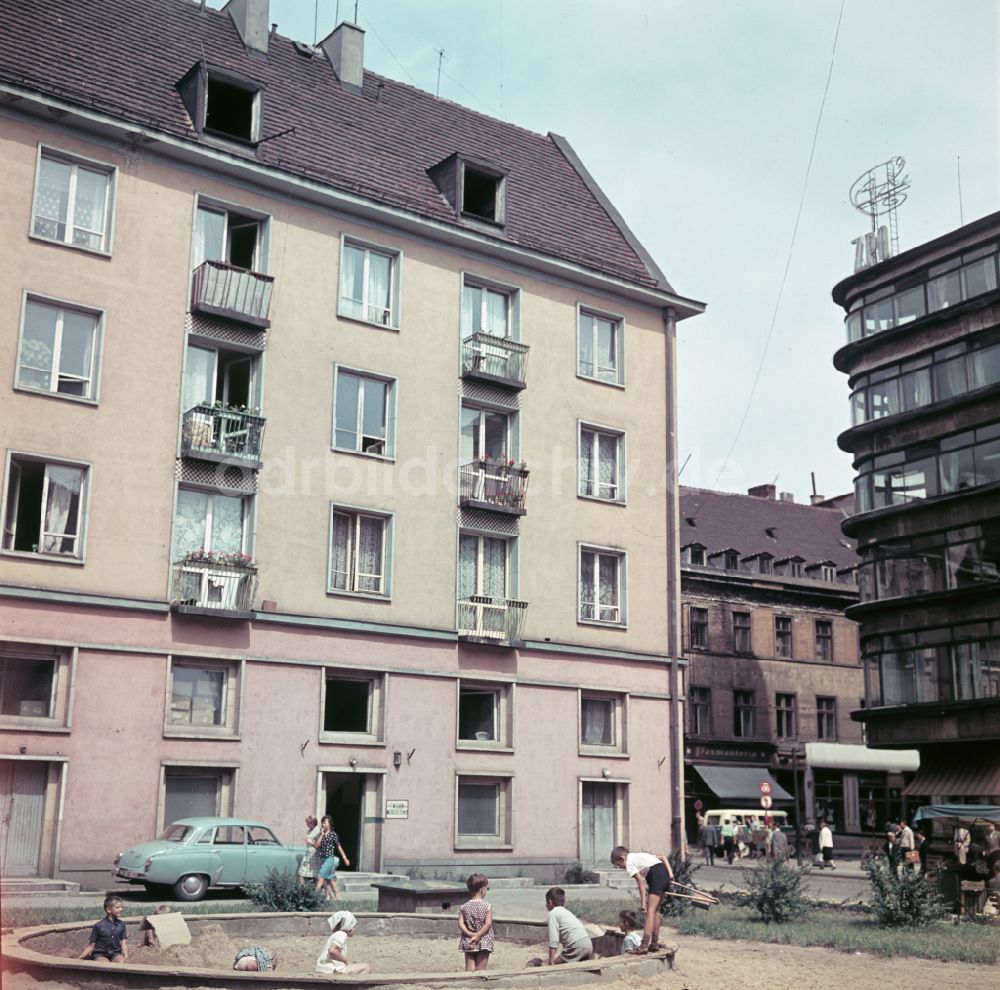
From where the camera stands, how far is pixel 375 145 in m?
34.6

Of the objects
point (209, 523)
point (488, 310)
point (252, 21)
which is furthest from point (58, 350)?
point (252, 21)

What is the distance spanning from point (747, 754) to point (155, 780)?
37.8 m

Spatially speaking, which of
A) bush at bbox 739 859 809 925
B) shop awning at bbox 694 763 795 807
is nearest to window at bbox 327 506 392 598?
bush at bbox 739 859 809 925

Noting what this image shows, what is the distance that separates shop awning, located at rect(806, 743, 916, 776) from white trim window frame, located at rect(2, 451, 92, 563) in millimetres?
41102

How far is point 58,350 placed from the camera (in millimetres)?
26984

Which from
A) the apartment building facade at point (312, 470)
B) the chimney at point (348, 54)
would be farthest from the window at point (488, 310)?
the chimney at point (348, 54)

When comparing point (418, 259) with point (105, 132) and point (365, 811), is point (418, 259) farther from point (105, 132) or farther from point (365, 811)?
point (365, 811)

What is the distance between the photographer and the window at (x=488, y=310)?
34.1 metres

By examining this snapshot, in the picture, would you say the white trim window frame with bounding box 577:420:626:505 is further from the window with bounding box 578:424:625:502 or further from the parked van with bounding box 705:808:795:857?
the parked van with bounding box 705:808:795:857

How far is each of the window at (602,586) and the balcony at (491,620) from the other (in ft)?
7.80

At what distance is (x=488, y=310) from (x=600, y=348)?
3.88m

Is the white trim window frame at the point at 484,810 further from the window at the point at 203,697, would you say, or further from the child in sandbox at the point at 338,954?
the child in sandbox at the point at 338,954

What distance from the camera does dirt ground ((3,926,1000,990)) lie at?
54.3ft

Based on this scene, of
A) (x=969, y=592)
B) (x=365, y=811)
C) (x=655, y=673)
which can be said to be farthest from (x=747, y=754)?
(x=365, y=811)
